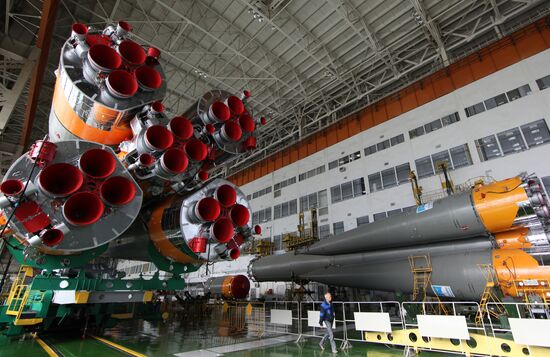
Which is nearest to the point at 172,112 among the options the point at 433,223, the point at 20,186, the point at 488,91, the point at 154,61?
the point at 154,61

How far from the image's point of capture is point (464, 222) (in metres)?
7.33

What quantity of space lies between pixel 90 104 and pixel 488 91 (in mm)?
15834

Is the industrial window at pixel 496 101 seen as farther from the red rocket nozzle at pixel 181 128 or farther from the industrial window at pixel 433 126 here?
the red rocket nozzle at pixel 181 128

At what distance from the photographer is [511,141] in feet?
38.0

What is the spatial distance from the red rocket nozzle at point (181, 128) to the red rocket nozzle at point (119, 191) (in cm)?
117

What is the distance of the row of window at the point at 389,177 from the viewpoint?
579 inches

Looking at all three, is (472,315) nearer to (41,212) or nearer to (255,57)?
(41,212)

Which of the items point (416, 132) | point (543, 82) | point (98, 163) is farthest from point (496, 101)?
point (98, 163)

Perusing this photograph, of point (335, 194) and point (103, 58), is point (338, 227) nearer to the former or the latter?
point (335, 194)

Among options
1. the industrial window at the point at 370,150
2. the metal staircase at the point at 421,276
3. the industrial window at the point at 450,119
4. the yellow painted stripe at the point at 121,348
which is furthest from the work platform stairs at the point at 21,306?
the industrial window at the point at 450,119

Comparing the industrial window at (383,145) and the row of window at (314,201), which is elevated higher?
the industrial window at (383,145)

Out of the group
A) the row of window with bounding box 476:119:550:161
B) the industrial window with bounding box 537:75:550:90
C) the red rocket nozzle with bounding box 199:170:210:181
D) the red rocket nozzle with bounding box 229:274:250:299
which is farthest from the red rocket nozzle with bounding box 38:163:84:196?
the industrial window with bounding box 537:75:550:90

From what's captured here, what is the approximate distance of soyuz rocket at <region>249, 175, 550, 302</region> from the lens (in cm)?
621

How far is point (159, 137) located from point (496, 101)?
1468 cm
